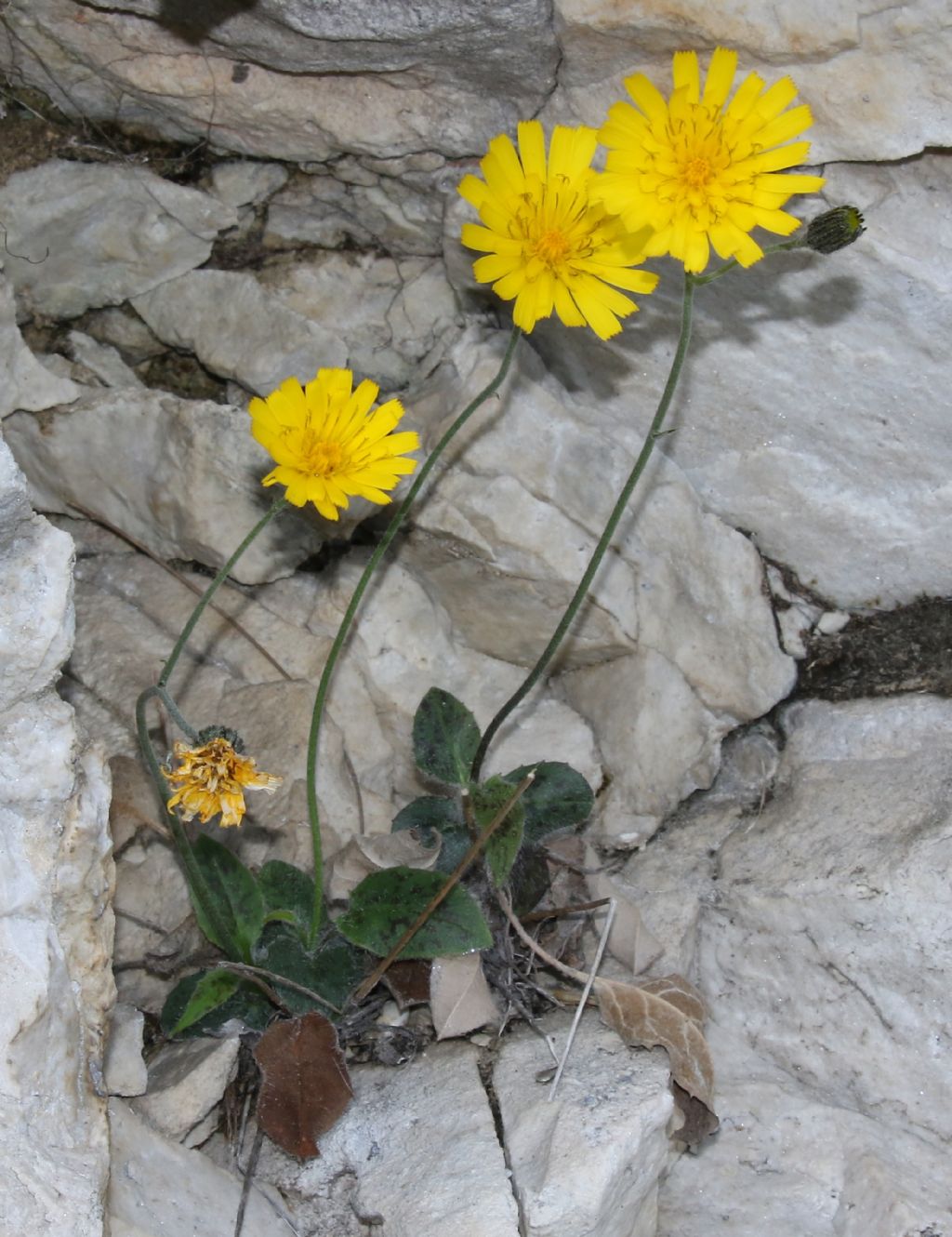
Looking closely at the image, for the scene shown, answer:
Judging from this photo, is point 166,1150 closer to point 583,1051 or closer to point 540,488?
point 583,1051

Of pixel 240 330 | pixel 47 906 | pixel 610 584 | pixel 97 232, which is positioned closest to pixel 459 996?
pixel 47 906

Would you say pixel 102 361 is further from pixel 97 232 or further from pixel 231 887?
pixel 231 887

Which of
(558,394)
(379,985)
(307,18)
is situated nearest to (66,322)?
(307,18)

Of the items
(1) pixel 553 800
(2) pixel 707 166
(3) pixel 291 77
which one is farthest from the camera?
(3) pixel 291 77

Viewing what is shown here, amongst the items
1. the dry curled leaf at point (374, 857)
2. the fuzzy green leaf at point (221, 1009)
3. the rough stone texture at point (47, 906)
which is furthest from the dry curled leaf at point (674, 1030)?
the rough stone texture at point (47, 906)

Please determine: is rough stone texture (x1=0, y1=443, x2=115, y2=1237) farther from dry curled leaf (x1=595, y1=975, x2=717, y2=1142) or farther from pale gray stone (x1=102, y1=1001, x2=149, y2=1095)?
dry curled leaf (x1=595, y1=975, x2=717, y2=1142)

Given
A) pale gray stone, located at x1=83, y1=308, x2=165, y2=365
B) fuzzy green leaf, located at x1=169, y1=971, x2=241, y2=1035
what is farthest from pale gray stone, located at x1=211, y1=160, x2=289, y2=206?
fuzzy green leaf, located at x1=169, y1=971, x2=241, y2=1035

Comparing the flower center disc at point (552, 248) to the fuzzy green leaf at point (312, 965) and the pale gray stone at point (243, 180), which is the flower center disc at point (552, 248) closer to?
the pale gray stone at point (243, 180)
